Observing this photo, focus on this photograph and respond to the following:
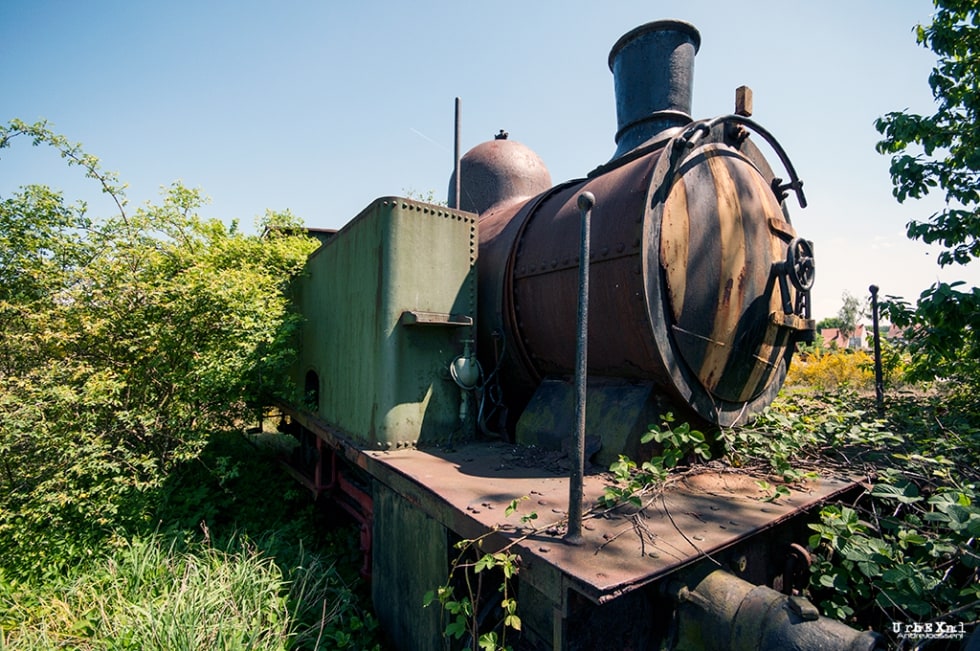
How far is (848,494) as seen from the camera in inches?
110

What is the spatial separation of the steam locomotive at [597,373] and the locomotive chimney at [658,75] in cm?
2

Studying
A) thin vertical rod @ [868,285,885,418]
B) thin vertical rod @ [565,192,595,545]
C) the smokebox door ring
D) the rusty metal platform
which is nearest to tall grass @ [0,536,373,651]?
the rusty metal platform

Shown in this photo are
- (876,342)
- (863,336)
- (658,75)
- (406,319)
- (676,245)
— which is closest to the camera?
(676,245)

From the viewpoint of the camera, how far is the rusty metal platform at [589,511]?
172 cm

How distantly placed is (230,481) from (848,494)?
5924 mm

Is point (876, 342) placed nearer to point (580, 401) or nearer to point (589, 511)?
point (589, 511)

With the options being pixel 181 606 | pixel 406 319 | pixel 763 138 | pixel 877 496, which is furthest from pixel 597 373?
pixel 181 606

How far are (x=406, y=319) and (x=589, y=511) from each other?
1.90 metres

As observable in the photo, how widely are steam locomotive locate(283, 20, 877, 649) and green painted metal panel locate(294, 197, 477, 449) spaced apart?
0.06 ft

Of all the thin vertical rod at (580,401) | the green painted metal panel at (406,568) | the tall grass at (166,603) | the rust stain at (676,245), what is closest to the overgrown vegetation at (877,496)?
the thin vertical rod at (580,401)

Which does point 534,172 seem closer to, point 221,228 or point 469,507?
point 221,228

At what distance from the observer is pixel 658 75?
3938 mm

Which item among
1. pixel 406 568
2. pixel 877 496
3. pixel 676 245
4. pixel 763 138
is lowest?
pixel 406 568

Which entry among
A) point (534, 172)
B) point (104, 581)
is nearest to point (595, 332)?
point (534, 172)
